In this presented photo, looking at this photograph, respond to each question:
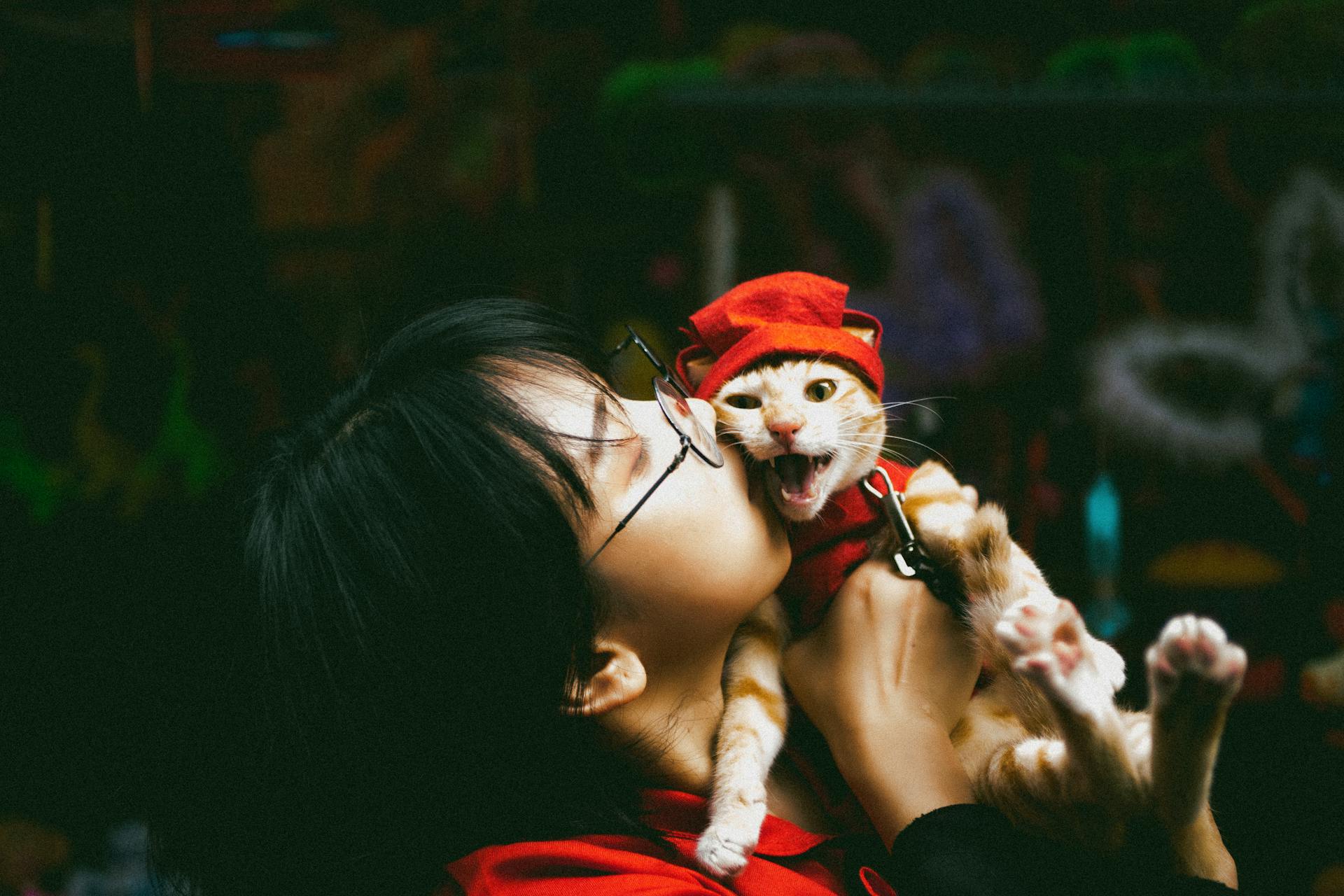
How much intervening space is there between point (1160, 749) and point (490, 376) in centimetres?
88

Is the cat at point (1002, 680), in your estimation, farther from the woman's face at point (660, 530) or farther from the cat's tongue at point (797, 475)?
the woman's face at point (660, 530)

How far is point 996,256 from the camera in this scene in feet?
8.04

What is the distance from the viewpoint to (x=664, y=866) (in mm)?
1076

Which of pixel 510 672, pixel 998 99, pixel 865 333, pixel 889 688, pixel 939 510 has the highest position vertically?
pixel 998 99

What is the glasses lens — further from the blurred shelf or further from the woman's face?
the blurred shelf

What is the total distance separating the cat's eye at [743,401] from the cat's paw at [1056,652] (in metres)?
0.48

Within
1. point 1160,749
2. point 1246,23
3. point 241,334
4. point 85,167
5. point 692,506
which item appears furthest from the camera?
point 241,334

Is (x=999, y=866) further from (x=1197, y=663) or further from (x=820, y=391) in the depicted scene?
(x=820, y=391)

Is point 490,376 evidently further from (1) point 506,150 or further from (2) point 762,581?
(1) point 506,150

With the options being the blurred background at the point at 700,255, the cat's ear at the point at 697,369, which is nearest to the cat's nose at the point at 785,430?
the cat's ear at the point at 697,369

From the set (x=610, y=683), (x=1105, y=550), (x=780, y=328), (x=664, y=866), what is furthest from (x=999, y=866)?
(x=1105, y=550)

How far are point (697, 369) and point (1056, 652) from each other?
696mm

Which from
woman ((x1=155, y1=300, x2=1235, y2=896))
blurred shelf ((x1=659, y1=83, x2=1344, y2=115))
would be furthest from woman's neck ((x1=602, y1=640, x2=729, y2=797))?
blurred shelf ((x1=659, y1=83, x2=1344, y2=115))

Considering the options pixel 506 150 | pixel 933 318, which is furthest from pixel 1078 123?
pixel 506 150
